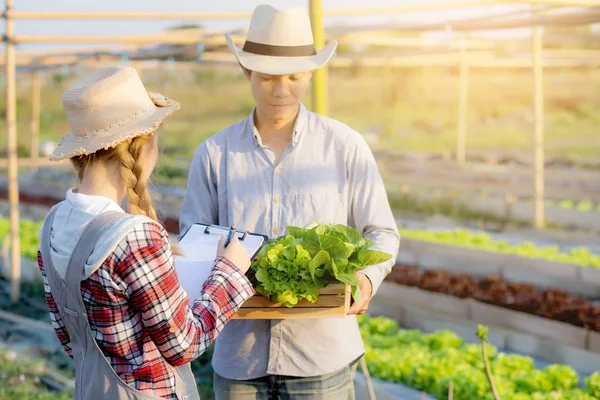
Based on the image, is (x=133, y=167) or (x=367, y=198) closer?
(x=133, y=167)

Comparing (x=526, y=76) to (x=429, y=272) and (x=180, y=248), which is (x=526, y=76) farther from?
(x=180, y=248)

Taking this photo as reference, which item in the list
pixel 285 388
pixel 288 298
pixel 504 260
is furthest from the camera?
pixel 504 260

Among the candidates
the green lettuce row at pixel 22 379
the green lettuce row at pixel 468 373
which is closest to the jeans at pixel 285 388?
the green lettuce row at pixel 468 373

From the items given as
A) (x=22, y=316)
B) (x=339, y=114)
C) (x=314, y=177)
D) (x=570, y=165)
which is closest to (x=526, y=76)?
(x=339, y=114)

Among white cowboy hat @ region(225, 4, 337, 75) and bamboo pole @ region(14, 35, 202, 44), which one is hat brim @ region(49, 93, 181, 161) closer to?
white cowboy hat @ region(225, 4, 337, 75)

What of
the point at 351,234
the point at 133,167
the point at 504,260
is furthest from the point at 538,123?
the point at 133,167

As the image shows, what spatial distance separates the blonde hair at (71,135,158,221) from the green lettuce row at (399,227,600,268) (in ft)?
15.8

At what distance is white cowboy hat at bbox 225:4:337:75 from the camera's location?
2.14 meters

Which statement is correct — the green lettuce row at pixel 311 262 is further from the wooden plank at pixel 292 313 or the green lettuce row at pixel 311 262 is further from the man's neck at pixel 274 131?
the man's neck at pixel 274 131

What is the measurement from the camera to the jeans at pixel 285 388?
2.11 metres

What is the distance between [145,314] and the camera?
156 centimetres

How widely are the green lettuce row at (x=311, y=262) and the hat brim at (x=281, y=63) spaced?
0.43 m

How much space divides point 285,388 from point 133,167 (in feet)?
2.61

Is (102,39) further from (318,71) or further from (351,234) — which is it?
(351,234)
